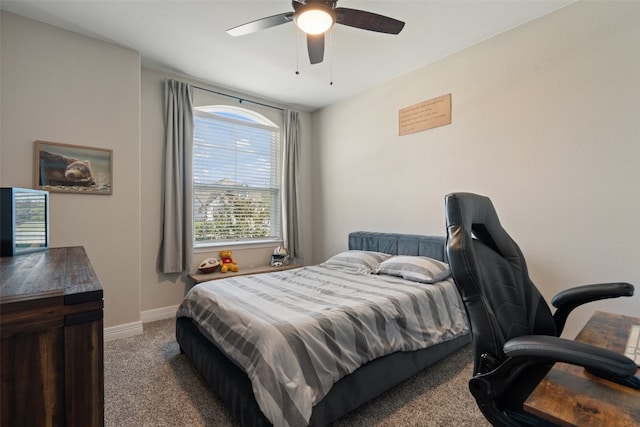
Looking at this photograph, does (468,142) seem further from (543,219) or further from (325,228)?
(325,228)

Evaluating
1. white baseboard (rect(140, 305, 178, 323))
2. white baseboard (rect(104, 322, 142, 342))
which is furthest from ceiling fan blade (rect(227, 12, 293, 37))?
white baseboard (rect(140, 305, 178, 323))

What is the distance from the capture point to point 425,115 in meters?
3.22

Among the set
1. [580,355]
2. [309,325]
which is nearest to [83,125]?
[309,325]

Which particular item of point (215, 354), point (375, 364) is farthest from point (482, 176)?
point (215, 354)

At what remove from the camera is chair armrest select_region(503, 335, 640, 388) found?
0.71m

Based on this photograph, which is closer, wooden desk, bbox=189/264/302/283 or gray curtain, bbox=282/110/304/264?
wooden desk, bbox=189/264/302/283

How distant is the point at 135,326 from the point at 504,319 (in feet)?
10.7

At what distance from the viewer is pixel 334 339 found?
1616 mm

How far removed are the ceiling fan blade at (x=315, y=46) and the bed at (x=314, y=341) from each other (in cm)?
189

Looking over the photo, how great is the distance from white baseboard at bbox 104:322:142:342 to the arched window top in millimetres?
2629

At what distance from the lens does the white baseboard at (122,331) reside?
2773mm

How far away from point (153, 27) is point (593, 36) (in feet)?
11.8

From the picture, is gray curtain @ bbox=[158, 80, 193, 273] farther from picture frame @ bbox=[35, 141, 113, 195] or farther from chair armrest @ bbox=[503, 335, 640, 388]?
chair armrest @ bbox=[503, 335, 640, 388]

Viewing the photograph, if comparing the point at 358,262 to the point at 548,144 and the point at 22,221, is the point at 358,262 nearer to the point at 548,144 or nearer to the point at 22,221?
the point at 548,144
